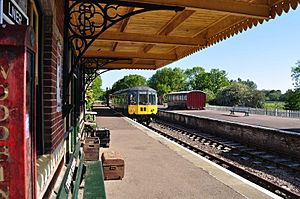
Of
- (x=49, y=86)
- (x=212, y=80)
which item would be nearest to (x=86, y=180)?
(x=49, y=86)

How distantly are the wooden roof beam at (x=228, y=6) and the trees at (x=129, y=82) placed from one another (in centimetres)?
9691

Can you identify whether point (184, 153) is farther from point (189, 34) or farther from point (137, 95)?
point (137, 95)

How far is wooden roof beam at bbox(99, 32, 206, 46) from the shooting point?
25.2 ft

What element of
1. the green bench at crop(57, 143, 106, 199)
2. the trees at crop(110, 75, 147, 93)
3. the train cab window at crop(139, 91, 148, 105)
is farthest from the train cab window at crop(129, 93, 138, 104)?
the trees at crop(110, 75, 147, 93)

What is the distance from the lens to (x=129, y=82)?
10512cm

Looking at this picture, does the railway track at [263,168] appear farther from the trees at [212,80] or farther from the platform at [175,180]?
the trees at [212,80]

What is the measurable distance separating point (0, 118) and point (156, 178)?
18.8ft

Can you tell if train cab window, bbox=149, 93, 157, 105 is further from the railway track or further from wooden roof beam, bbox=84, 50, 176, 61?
wooden roof beam, bbox=84, 50, 176, 61

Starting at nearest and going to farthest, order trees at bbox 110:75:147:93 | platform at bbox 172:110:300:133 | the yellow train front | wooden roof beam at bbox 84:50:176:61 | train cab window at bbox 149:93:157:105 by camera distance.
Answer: wooden roof beam at bbox 84:50:176:61, platform at bbox 172:110:300:133, the yellow train front, train cab window at bbox 149:93:157:105, trees at bbox 110:75:147:93

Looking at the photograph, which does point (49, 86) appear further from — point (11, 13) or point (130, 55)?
point (130, 55)

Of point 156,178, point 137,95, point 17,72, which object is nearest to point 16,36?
point 17,72

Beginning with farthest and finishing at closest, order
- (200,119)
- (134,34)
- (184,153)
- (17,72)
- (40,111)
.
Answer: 1. (200,119)
2. (184,153)
3. (134,34)
4. (40,111)
5. (17,72)

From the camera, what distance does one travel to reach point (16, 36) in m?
0.81

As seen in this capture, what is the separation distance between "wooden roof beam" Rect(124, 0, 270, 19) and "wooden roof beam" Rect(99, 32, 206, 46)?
9.07 feet
